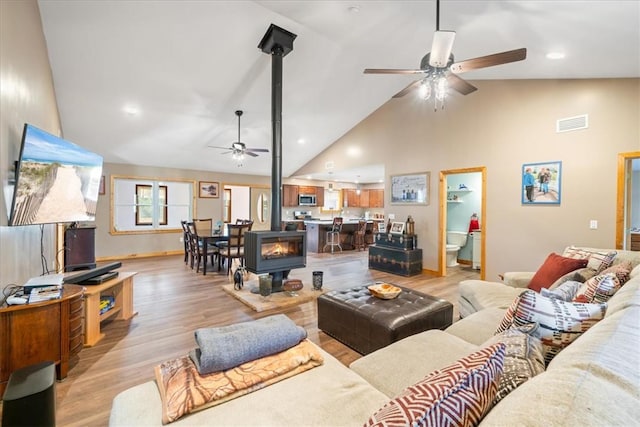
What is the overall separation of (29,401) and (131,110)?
4.56 meters

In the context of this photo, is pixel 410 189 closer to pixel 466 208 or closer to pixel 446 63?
pixel 466 208

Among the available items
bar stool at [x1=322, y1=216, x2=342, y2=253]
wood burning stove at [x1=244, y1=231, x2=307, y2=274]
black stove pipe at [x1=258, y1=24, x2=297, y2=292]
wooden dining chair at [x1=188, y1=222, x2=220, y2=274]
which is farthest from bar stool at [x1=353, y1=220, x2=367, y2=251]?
black stove pipe at [x1=258, y1=24, x2=297, y2=292]

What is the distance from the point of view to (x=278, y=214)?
4070 mm

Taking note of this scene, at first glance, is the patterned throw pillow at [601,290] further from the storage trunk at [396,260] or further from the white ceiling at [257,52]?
the storage trunk at [396,260]

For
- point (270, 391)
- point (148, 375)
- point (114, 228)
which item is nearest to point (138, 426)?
point (270, 391)

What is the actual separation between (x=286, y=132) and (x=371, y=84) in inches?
83.7

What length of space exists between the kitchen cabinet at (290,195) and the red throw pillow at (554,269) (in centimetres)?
702

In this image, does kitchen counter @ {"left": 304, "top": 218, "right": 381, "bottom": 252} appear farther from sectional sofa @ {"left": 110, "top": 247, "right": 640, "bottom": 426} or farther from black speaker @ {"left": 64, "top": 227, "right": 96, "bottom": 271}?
sectional sofa @ {"left": 110, "top": 247, "right": 640, "bottom": 426}

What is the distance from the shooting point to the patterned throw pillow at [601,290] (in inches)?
62.4

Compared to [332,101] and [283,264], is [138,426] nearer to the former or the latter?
[283,264]

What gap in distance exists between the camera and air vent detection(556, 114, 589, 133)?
357cm

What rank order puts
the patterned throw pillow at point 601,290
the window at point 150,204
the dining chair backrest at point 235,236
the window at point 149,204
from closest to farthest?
1. the patterned throw pillow at point 601,290
2. the dining chair backrest at point 235,236
3. the window at point 149,204
4. the window at point 150,204

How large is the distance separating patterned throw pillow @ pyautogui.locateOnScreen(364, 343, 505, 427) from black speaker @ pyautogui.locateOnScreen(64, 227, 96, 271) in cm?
373

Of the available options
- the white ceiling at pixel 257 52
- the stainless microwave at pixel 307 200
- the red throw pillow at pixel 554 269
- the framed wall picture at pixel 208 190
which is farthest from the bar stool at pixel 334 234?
the red throw pillow at pixel 554 269
